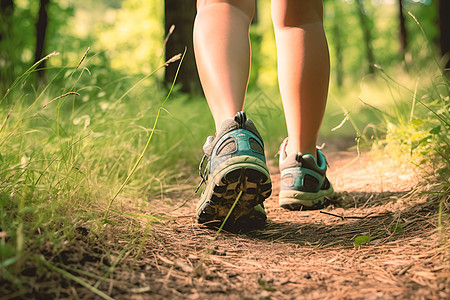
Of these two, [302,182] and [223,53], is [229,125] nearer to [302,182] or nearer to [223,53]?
[223,53]

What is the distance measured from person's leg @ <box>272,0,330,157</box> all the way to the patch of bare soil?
0.42m

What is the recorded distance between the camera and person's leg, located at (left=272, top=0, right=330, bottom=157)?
152 centimetres

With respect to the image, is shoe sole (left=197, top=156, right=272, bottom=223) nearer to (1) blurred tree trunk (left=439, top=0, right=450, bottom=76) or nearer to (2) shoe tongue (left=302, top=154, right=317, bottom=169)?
(2) shoe tongue (left=302, top=154, right=317, bottom=169)

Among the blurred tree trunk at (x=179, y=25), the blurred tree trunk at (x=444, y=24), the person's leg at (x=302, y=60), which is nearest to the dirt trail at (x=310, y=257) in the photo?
the person's leg at (x=302, y=60)

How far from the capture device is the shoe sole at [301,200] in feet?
5.18

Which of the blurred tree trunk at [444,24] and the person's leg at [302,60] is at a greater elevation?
the blurred tree trunk at [444,24]

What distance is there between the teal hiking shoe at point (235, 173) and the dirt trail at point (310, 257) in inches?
4.3

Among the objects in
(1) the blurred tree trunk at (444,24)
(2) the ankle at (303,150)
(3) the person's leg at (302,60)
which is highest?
(1) the blurred tree trunk at (444,24)

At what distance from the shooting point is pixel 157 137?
2.37m

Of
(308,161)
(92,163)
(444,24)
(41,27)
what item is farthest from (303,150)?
(41,27)

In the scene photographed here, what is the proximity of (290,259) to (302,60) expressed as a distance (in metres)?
0.82

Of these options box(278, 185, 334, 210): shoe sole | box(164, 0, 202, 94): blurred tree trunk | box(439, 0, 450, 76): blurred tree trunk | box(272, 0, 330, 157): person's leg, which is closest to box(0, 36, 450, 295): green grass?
box(272, 0, 330, 157): person's leg

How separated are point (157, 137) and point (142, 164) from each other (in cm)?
45

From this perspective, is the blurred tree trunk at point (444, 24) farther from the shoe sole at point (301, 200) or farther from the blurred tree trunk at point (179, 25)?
the shoe sole at point (301, 200)
